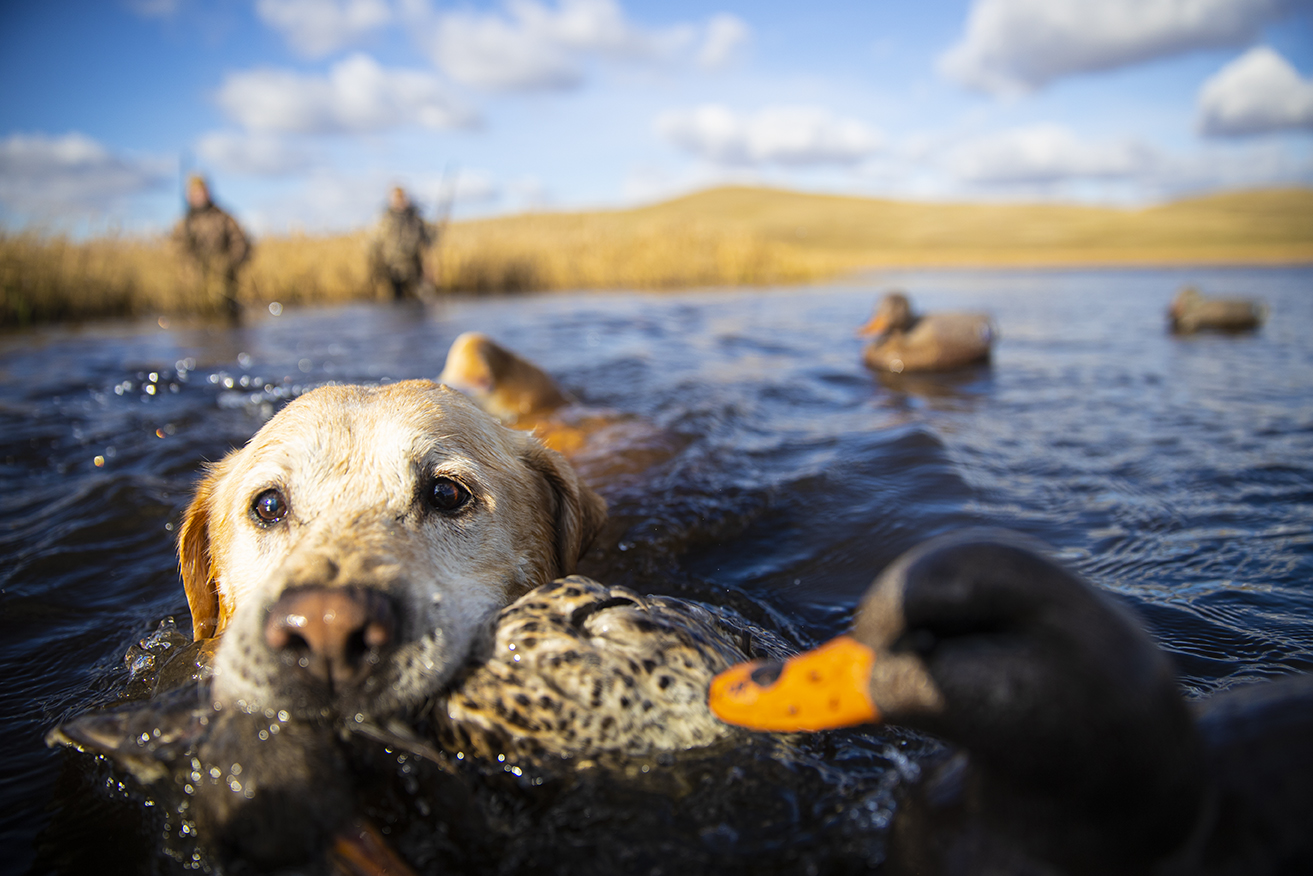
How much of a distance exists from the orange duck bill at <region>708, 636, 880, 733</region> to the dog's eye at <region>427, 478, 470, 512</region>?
52.5 inches

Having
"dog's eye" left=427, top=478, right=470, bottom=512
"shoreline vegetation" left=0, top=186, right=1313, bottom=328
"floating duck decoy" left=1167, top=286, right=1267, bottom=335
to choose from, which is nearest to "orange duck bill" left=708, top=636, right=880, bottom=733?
"dog's eye" left=427, top=478, right=470, bottom=512

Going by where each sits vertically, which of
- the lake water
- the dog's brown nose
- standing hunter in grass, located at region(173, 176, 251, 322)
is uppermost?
standing hunter in grass, located at region(173, 176, 251, 322)

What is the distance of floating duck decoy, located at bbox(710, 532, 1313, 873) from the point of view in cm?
120

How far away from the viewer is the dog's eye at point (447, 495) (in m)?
2.52

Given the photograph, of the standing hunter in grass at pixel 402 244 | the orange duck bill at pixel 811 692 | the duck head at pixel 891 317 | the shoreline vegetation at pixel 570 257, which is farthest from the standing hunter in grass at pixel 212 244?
the orange duck bill at pixel 811 692

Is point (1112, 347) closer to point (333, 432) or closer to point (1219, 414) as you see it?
point (1219, 414)

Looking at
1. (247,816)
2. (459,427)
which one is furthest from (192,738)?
(459,427)

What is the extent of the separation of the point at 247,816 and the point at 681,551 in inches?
105

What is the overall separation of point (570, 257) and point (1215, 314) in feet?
49.2

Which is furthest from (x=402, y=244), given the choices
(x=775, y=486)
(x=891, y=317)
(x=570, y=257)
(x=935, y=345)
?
(x=775, y=486)

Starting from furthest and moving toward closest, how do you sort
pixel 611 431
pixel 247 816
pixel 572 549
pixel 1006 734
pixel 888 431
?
pixel 888 431, pixel 611 431, pixel 572 549, pixel 247 816, pixel 1006 734

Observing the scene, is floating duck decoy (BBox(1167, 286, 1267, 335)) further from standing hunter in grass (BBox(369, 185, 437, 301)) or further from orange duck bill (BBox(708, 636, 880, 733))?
standing hunter in grass (BBox(369, 185, 437, 301))

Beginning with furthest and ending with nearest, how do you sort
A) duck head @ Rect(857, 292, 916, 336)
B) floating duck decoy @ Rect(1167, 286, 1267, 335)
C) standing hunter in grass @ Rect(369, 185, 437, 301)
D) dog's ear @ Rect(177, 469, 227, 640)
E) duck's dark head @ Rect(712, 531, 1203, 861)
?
1. standing hunter in grass @ Rect(369, 185, 437, 301)
2. floating duck decoy @ Rect(1167, 286, 1267, 335)
3. duck head @ Rect(857, 292, 916, 336)
4. dog's ear @ Rect(177, 469, 227, 640)
5. duck's dark head @ Rect(712, 531, 1203, 861)

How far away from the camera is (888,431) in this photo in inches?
247
